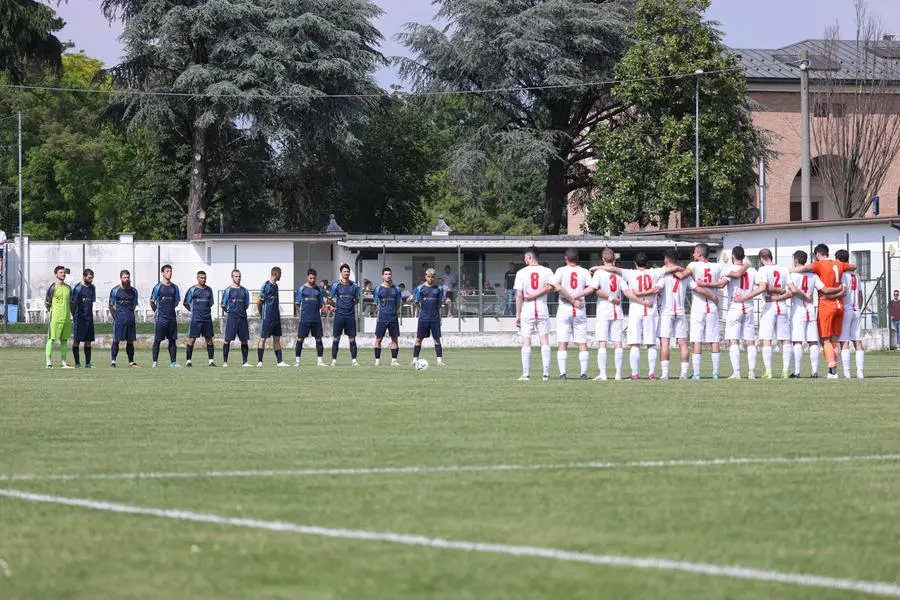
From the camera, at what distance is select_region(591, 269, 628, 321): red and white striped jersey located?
891 inches

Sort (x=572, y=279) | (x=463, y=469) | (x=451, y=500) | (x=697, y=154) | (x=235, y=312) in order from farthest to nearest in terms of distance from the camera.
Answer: (x=697, y=154), (x=235, y=312), (x=572, y=279), (x=463, y=469), (x=451, y=500)

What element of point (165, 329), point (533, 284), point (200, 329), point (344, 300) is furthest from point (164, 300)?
point (533, 284)

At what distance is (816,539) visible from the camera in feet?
23.3

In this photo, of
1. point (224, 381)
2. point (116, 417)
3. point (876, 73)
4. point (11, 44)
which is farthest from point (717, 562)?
point (876, 73)

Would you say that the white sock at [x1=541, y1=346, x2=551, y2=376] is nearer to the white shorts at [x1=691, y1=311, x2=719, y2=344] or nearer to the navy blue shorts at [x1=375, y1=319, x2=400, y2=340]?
the white shorts at [x1=691, y1=311, x2=719, y2=344]

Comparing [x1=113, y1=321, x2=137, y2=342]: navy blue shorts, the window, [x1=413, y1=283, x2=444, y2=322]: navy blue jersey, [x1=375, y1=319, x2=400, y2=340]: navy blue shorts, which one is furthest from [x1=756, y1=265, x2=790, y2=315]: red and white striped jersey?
the window

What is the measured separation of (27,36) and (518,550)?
46826mm

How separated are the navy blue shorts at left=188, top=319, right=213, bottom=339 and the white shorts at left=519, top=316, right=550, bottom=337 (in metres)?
9.35

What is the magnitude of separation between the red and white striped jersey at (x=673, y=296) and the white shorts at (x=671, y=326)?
5cm

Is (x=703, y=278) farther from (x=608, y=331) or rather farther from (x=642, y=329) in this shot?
(x=608, y=331)

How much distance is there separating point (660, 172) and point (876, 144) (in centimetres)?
1043

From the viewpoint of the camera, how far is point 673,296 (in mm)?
23484

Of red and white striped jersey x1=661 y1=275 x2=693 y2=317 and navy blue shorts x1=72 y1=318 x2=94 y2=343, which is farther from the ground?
red and white striped jersey x1=661 y1=275 x2=693 y2=317

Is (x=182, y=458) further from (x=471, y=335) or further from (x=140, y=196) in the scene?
(x=140, y=196)
